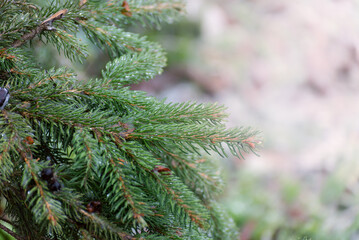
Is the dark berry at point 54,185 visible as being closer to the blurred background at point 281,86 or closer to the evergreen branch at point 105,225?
the evergreen branch at point 105,225

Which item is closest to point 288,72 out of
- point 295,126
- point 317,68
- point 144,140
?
point 317,68

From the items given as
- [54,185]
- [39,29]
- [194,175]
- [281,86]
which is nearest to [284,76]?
[281,86]

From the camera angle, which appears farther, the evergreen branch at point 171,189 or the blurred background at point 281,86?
the blurred background at point 281,86

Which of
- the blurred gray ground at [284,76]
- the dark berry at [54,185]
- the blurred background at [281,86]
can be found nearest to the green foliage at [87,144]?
the dark berry at [54,185]

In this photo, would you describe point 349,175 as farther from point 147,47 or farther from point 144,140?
point 144,140

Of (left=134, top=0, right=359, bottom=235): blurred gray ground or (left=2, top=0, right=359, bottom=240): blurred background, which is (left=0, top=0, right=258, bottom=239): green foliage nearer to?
(left=2, top=0, right=359, bottom=240): blurred background
